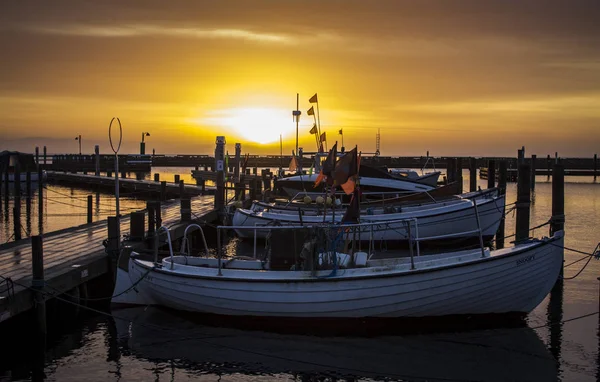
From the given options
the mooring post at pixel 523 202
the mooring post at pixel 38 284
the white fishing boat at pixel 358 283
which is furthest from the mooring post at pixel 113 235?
the mooring post at pixel 523 202

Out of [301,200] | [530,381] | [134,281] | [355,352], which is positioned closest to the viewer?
[530,381]

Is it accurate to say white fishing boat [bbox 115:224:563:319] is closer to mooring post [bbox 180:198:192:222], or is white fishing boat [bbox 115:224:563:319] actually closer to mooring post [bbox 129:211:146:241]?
mooring post [bbox 129:211:146:241]

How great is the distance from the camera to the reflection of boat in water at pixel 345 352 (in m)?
13.3

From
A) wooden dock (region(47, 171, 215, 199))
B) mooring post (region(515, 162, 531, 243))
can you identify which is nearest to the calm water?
mooring post (region(515, 162, 531, 243))

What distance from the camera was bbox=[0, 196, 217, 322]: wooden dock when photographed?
13.9m

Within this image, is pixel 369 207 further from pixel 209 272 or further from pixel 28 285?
pixel 28 285

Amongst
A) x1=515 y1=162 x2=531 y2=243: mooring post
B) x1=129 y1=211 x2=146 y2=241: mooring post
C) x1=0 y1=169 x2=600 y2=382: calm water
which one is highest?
x1=515 y1=162 x2=531 y2=243: mooring post

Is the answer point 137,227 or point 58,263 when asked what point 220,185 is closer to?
point 137,227

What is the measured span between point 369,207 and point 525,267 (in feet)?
41.0

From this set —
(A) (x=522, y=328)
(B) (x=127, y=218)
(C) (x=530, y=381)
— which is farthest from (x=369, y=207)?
(C) (x=530, y=381)

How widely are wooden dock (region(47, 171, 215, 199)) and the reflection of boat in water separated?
19801mm

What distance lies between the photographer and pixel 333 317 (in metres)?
15.4

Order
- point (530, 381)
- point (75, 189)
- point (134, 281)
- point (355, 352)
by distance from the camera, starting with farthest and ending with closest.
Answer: point (75, 189), point (134, 281), point (355, 352), point (530, 381)

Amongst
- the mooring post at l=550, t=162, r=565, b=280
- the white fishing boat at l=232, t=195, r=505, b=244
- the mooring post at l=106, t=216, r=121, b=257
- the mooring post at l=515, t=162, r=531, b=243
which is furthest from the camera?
the white fishing boat at l=232, t=195, r=505, b=244
